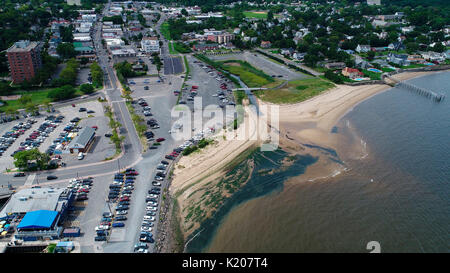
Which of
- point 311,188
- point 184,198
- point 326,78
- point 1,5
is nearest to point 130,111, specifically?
point 184,198

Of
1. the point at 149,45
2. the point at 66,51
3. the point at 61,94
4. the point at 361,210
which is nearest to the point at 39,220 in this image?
the point at 361,210

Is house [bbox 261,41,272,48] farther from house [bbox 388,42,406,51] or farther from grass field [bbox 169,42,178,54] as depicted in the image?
house [bbox 388,42,406,51]

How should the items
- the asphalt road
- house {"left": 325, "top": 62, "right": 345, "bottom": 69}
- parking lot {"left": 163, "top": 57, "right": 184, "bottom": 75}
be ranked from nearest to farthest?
the asphalt road, parking lot {"left": 163, "top": 57, "right": 184, "bottom": 75}, house {"left": 325, "top": 62, "right": 345, "bottom": 69}

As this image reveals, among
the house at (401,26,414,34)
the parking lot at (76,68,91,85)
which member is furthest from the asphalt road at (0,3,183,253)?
the house at (401,26,414,34)

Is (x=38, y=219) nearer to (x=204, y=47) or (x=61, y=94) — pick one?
(x=61, y=94)

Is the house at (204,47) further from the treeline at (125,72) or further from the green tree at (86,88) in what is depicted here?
the green tree at (86,88)

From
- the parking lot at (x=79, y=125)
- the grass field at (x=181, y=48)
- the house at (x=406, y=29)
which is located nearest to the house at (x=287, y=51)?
the grass field at (x=181, y=48)

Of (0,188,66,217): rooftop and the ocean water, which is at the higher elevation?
(0,188,66,217): rooftop
